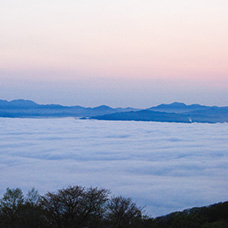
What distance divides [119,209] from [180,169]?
55.0 metres

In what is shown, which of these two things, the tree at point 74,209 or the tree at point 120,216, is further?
the tree at point 120,216

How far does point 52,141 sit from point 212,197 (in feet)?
249

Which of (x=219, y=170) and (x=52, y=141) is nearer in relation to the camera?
(x=219, y=170)

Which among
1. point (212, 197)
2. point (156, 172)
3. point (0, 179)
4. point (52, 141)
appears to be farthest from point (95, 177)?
point (52, 141)

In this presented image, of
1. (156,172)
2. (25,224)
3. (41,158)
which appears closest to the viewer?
(25,224)

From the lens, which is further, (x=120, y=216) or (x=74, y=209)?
(x=120, y=216)

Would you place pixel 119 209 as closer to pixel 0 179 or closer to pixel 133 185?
pixel 133 185

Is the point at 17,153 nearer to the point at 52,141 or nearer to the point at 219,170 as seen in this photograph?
the point at 52,141

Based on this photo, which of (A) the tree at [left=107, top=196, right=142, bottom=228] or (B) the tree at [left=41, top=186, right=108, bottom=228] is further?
(A) the tree at [left=107, top=196, right=142, bottom=228]

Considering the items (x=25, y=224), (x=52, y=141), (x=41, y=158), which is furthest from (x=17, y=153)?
(x=25, y=224)

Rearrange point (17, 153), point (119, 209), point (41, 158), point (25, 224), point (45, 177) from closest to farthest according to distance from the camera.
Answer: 1. point (25, 224)
2. point (119, 209)
3. point (45, 177)
4. point (41, 158)
5. point (17, 153)

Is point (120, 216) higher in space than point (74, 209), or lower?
lower

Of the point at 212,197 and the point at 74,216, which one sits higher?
the point at 74,216

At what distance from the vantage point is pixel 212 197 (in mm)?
46031
